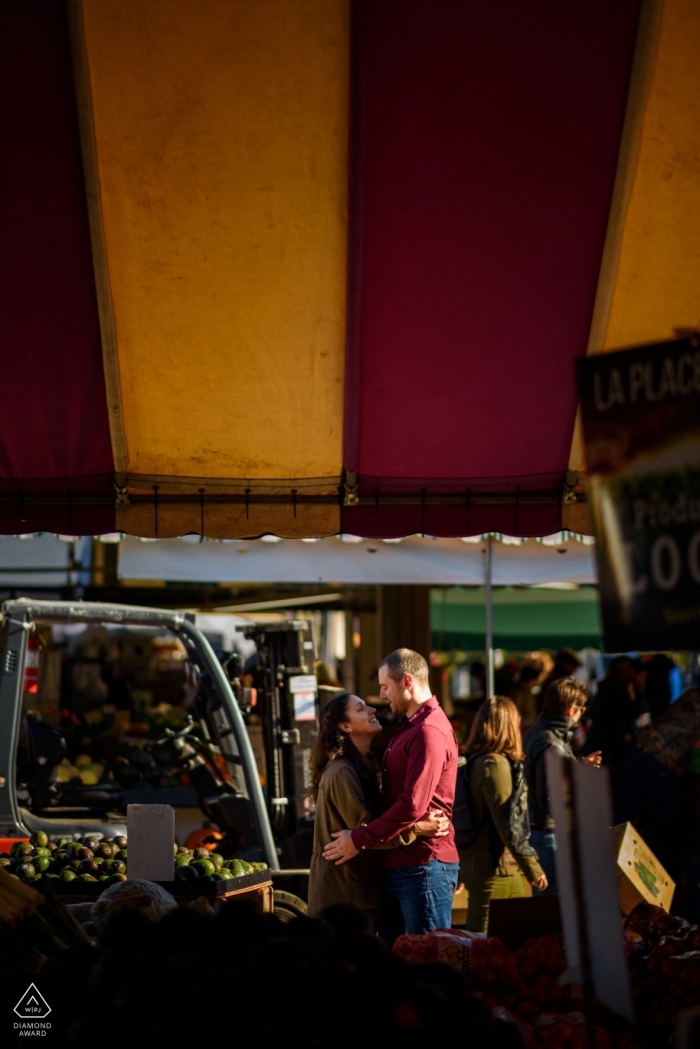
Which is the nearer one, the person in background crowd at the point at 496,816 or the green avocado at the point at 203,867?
the green avocado at the point at 203,867

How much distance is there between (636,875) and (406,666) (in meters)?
1.54

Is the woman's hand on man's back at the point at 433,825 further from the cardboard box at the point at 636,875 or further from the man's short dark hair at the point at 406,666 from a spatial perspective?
the cardboard box at the point at 636,875

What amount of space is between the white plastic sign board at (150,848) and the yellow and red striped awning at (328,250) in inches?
49.4

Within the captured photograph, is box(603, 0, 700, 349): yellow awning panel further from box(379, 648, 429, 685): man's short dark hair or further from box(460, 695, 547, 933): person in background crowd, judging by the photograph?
box(460, 695, 547, 933): person in background crowd

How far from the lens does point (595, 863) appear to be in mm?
2275

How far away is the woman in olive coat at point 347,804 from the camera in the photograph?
4688 millimetres

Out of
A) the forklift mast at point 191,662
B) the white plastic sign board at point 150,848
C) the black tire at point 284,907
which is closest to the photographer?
the white plastic sign board at point 150,848

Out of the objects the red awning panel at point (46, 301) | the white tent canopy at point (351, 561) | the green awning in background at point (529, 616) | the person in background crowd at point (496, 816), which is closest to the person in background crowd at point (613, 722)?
the white tent canopy at point (351, 561)

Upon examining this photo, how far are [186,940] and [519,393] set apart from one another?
8.80ft

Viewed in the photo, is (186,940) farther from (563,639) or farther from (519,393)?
(563,639)

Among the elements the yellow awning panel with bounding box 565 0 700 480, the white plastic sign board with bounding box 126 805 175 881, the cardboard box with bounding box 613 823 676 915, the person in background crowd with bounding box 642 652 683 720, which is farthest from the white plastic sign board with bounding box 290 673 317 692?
the yellow awning panel with bounding box 565 0 700 480

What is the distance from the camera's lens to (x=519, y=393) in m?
4.38

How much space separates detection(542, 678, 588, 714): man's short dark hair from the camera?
20.3ft

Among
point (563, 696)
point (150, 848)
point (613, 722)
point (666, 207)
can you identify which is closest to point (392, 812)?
point (150, 848)
